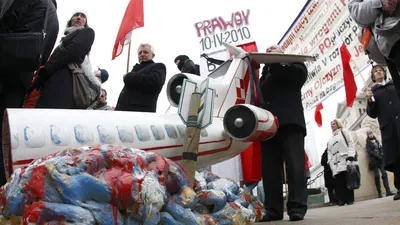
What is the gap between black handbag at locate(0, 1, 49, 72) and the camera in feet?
8.67

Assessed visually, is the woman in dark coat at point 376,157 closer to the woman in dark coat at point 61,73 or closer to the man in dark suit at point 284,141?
the man in dark suit at point 284,141

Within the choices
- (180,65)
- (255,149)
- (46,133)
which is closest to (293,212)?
(255,149)

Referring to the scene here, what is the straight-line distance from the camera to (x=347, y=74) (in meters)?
7.74

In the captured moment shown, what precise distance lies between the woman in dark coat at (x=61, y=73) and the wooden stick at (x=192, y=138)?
1143 millimetres

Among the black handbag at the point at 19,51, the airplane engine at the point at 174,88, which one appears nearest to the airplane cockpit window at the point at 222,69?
the airplane engine at the point at 174,88

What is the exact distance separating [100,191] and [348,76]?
23.4 ft

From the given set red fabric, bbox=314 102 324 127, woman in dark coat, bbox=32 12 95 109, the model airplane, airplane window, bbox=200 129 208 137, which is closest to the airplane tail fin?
the model airplane

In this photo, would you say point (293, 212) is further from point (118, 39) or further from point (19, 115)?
point (118, 39)

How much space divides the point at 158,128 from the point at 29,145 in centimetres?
99

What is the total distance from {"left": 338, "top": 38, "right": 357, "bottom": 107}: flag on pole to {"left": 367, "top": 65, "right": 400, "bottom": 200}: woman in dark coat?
228 cm

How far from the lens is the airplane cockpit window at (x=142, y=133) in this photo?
119 inches

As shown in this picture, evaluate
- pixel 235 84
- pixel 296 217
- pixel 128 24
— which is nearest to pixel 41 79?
pixel 235 84

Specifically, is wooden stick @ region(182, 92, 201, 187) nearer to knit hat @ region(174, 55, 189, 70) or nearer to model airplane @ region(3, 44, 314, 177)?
model airplane @ region(3, 44, 314, 177)

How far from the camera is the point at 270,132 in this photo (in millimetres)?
3422
